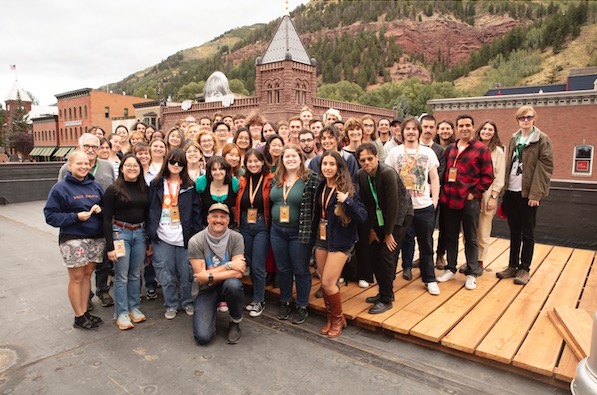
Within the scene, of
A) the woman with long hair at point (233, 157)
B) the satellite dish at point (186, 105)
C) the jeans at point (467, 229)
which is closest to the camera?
the woman with long hair at point (233, 157)

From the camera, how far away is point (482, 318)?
13.0 feet

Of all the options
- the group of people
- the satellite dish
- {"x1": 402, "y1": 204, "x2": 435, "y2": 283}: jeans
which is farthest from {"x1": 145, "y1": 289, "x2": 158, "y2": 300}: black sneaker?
the satellite dish

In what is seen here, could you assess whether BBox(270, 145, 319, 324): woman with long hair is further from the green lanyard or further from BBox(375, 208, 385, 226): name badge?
BBox(375, 208, 385, 226): name badge

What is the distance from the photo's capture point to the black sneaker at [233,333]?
12.5 ft

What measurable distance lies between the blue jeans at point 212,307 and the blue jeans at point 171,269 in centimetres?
55

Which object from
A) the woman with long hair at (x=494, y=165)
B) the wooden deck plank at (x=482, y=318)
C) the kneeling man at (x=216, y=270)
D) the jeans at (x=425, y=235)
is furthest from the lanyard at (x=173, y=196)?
the woman with long hair at (x=494, y=165)

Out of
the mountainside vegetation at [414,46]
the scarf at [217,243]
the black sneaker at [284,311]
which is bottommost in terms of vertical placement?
the black sneaker at [284,311]

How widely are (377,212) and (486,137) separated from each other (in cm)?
192

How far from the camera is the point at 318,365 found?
11.2ft

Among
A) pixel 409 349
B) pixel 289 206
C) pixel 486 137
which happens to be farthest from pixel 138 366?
pixel 486 137

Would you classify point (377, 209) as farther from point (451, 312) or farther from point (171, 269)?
point (171, 269)

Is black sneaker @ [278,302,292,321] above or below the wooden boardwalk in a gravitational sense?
below

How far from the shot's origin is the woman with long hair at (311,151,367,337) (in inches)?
146

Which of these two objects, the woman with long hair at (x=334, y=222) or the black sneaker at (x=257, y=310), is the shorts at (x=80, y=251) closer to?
the black sneaker at (x=257, y=310)
